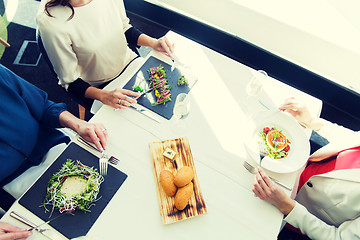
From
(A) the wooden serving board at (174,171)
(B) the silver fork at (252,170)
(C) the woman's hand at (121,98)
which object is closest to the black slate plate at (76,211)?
(A) the wooden serving board at (174,171)

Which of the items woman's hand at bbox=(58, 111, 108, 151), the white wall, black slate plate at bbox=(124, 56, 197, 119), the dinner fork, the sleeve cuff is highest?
the white wall

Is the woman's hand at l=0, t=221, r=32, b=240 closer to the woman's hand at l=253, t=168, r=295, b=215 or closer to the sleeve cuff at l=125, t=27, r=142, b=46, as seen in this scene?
the woman's hand at l=253, t=168, r=295, b=215

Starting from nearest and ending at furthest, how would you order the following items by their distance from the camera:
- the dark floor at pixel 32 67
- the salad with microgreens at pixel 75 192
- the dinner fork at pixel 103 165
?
1. the salad with microgreens at pixel 75 192
2. the dinner fork at pixel 103 165
3. the dark floor at pixel 32 67

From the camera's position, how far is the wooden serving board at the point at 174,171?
3.05 feet

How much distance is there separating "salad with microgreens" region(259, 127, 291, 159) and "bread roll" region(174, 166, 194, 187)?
34 cm

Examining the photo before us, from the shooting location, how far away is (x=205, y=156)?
Result: 1080 mm

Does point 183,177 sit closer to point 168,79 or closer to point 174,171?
point 174,171

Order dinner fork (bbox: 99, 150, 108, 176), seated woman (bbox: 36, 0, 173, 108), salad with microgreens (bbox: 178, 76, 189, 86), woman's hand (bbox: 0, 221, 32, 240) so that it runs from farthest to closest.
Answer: salad with microgreens (bbox: 178, 76, 189, 86), seated woman (bbox: 36, 0, 173, 108), dinner fork (bbox: 99, 150, 108, 176), woman's hand (bbox: 0, 221, 32, 240)

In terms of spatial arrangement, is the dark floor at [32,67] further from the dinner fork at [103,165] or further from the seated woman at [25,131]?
the dinner fork at [103,165]

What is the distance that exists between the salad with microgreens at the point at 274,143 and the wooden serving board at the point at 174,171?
1.09 feet

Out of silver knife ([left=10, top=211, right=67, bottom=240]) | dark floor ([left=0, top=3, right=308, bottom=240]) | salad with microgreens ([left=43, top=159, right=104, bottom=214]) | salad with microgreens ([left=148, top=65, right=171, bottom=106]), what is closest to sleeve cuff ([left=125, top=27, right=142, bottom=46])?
salad with microgreens ([left=148, top=65, right=171, bottom=106])

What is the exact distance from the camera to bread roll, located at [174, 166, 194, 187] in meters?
0.95

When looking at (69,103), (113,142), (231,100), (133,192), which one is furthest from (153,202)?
(69,103)

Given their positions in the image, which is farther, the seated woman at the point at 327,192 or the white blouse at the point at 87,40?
the white blouse at the point at 87,40
